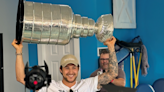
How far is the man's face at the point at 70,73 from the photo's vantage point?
61.2 inches

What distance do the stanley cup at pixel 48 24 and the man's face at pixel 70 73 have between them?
600 mm

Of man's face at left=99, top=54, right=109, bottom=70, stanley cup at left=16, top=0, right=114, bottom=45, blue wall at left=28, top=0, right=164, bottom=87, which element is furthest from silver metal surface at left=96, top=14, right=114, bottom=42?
blue wall at left=28, top=0, right=164, bottom=87

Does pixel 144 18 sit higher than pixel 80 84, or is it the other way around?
pixel 144 18

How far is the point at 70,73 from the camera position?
5.12 feet

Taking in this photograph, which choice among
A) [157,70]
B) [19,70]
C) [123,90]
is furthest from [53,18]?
[157,70]

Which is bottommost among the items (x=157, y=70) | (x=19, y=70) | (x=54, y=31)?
(x=157, y=70)

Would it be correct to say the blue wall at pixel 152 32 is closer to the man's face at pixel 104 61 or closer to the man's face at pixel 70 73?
the man's face at pixel 104 61

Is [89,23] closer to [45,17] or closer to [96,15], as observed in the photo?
[45,17]

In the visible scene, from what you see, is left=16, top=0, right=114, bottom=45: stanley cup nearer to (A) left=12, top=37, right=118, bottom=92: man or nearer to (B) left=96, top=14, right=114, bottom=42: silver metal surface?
(B) left=96, top=14, right=114, bottom=42: silver metal surface

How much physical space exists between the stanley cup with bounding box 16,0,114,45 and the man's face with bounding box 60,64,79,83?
0.60 meters

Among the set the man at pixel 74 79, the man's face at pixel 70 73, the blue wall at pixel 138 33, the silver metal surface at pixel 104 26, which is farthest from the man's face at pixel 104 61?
the silver metal surface at pixel 104 26

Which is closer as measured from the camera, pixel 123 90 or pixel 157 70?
pixel 123 90

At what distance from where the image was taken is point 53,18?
942 millimetres

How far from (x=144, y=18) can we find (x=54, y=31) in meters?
2.74
